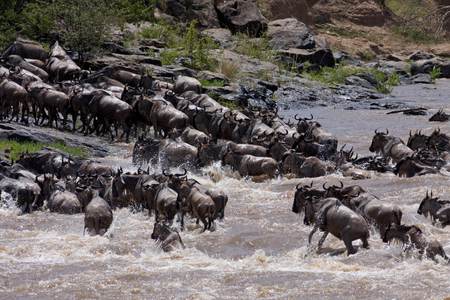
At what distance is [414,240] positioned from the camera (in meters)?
10.7

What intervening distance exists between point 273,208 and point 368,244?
3405 mm

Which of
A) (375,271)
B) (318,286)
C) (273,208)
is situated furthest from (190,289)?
(273,208)

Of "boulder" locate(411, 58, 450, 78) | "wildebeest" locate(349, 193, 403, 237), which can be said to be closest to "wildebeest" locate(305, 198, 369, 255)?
"wildebeest" locate(349, 193, 403, 237)

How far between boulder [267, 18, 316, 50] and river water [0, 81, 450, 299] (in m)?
28.6

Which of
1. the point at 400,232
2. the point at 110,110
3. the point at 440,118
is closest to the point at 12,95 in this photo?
the point at 110,110

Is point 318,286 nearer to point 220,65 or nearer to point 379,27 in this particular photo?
point 220,65

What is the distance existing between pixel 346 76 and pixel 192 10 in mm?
10313

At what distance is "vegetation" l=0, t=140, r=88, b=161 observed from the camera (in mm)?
17922

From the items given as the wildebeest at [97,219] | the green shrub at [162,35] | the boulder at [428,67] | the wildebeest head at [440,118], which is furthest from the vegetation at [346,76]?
the wildebeest at [97,219]

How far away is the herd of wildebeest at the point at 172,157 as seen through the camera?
482 inches

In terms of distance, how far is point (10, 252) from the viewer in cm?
1140

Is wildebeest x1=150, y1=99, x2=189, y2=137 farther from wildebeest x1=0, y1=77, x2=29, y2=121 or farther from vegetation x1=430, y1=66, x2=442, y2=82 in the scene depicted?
vegetation x1=430, y1=66, x2=442, y2=82

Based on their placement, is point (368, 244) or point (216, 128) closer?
point (368, 244)

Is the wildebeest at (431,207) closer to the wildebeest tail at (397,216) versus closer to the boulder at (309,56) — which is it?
the wildebeest tail at (397,216)
